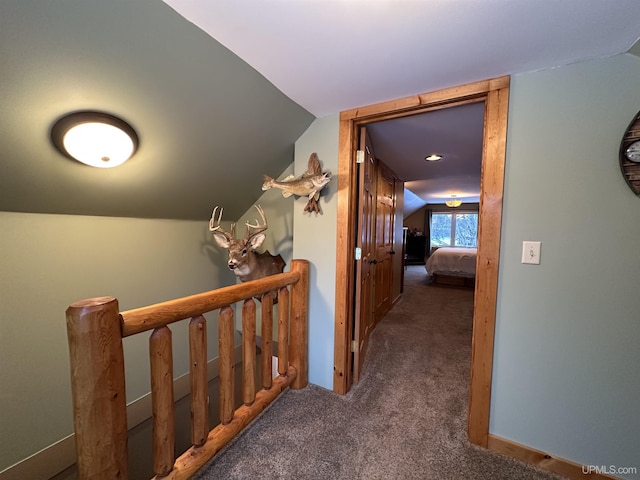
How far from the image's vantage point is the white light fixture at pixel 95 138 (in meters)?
1.21

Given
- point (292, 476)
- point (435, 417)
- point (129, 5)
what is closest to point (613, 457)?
point (435, 417)

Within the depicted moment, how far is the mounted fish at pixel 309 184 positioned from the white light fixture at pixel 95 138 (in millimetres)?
856

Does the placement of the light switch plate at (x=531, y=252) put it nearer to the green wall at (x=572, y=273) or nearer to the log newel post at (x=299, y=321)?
the green wall at (x=572, y=273)

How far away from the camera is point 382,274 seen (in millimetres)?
3428

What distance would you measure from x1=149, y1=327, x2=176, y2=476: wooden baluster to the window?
9.41 m

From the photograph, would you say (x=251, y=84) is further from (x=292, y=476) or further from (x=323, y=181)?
(x=292, y=476)

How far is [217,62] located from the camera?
1279mm

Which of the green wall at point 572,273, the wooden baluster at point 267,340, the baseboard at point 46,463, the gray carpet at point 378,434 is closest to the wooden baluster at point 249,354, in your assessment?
the wooden baluster at point 267,340

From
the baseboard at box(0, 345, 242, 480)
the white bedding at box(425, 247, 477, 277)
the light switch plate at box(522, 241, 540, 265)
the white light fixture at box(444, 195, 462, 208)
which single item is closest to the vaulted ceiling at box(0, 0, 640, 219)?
the light switch plate at box(522, 241, 540, 265)

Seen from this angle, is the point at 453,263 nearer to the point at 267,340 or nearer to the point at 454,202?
the point at 454,202

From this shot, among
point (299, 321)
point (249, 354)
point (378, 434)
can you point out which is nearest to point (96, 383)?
point (249, 354)

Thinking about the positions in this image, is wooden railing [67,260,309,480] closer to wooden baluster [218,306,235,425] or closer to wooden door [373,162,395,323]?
wooden baluster [218,306,235,425]

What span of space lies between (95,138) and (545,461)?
9.96ft

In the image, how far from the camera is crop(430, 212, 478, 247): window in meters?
8.62
